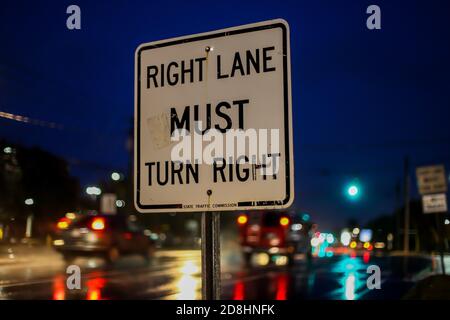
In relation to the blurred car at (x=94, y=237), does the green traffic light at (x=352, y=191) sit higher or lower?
higher

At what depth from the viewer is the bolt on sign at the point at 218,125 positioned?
2582mm

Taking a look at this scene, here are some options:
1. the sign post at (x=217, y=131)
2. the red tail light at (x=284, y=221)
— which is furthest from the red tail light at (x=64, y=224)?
the sign post at (x=217, y=131)

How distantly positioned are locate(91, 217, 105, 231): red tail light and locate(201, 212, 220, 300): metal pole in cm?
1768

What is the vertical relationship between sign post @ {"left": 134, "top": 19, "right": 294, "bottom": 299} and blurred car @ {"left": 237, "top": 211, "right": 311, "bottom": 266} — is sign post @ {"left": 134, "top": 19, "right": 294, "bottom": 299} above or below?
above

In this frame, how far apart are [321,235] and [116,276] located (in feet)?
71.3

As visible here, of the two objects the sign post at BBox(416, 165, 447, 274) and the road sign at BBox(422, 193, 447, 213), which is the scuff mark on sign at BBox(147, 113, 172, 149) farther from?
the road sign at BBox(422, 193, 447, 213)

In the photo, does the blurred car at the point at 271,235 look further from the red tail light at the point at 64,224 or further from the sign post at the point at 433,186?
the sign post at the point at 433,186

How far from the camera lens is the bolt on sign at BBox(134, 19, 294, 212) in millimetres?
2582

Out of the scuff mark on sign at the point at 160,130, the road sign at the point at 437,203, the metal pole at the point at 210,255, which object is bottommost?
the metal pole at the point at 210,255

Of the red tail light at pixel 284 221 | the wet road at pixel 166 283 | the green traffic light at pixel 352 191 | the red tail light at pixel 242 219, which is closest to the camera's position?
the wet road at pixel 166 283

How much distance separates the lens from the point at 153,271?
18.0 m

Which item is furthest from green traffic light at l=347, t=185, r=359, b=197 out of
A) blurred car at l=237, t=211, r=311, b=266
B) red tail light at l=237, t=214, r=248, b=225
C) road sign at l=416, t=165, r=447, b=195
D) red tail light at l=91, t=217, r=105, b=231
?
red tail light at l=91, t=217, r=105, b=231

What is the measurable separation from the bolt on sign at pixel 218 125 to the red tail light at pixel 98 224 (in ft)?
57.5
